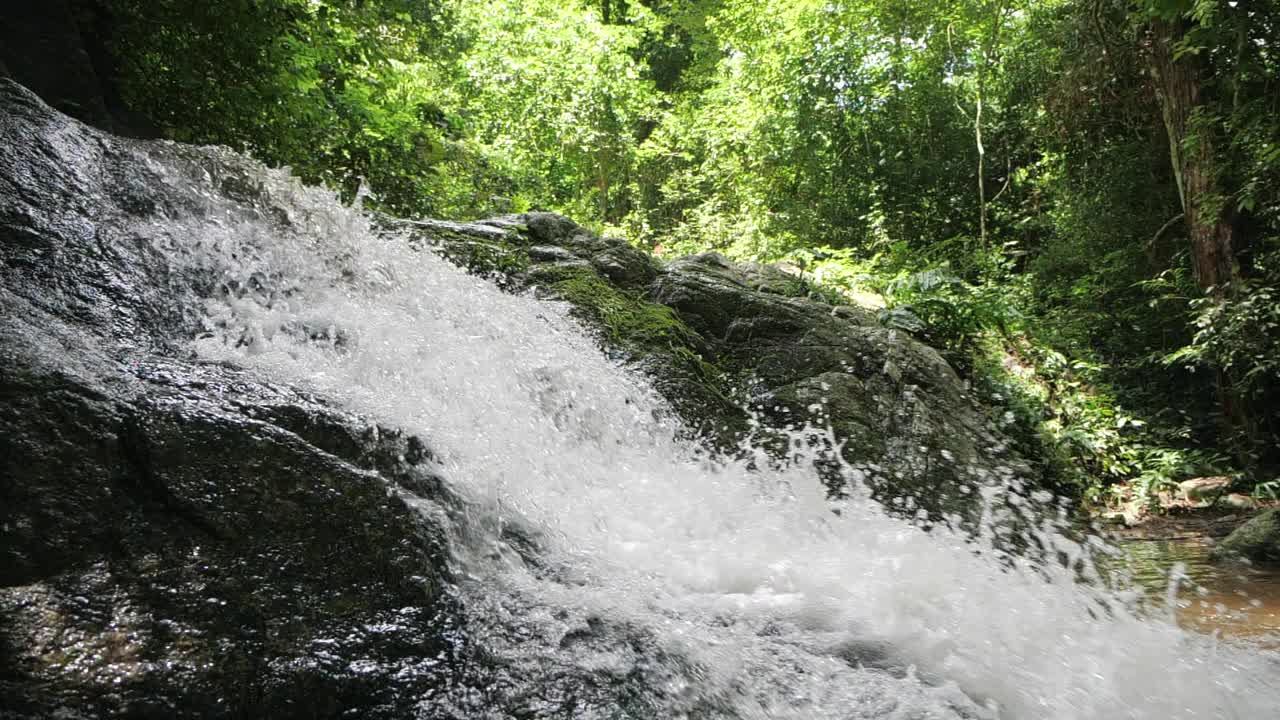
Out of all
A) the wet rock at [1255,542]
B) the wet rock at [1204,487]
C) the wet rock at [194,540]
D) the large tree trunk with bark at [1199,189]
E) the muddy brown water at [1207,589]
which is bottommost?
the wet rock at [194,540]

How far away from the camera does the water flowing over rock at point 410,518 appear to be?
1.53 metres

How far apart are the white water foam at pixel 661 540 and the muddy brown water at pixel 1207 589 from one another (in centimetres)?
22

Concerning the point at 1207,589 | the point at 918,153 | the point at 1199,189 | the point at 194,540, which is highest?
Answer: the point at 918,153

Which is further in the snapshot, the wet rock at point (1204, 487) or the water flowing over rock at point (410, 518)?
the wet rock at point (1204, 487)

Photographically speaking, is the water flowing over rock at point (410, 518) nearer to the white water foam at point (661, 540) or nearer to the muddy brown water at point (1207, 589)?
the white water foam at point (661, 540)

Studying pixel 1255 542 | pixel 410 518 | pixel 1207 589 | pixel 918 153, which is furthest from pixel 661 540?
pixel 918 153

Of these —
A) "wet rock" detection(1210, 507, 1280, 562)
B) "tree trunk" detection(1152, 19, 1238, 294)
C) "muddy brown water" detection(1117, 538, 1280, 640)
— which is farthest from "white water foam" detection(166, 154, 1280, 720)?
"tree trunk" detection(1152, 19, 1238, 294)

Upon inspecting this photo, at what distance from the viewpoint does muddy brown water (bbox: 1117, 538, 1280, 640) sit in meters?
3.18

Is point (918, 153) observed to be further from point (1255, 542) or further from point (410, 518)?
point (410, 518)

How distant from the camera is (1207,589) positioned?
148 inches

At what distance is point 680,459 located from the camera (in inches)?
165

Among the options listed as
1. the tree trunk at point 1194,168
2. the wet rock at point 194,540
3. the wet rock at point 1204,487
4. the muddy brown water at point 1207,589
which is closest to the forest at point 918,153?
the tree trunk at point 1194,168

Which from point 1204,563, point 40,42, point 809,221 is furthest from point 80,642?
point 809,221

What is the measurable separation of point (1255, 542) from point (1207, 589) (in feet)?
3.18
